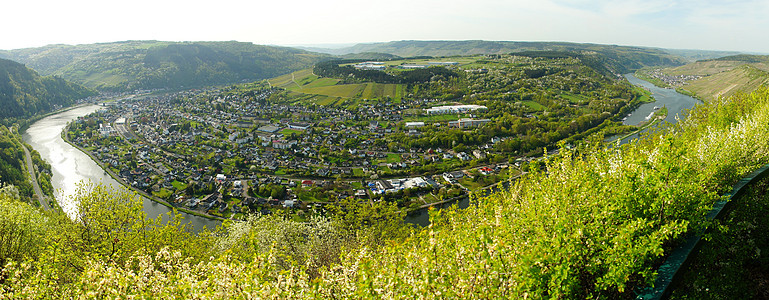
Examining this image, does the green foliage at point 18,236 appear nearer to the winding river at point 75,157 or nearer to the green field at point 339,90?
the winding river at point 75,157

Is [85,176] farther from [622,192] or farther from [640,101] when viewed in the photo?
[640,101]

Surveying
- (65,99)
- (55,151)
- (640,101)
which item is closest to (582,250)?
(55,151)

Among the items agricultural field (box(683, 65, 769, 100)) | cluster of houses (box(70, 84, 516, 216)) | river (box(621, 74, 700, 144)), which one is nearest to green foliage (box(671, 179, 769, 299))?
cluster of houses (box(70, 84, 516, 216))

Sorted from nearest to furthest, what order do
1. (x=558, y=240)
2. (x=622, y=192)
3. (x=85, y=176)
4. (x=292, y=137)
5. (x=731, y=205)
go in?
(x=558, y=240) < (x=622, y=192) < (x=731, y=205) < (x=85, y=176) < (x=292, y=137)

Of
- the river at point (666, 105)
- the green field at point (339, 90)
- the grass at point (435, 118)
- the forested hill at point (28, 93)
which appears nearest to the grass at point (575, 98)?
the river at point (666, 105)

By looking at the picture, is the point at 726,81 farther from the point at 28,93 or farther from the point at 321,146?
the point at 28,93

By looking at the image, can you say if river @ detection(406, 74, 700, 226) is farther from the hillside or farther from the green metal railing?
the green metal railing
